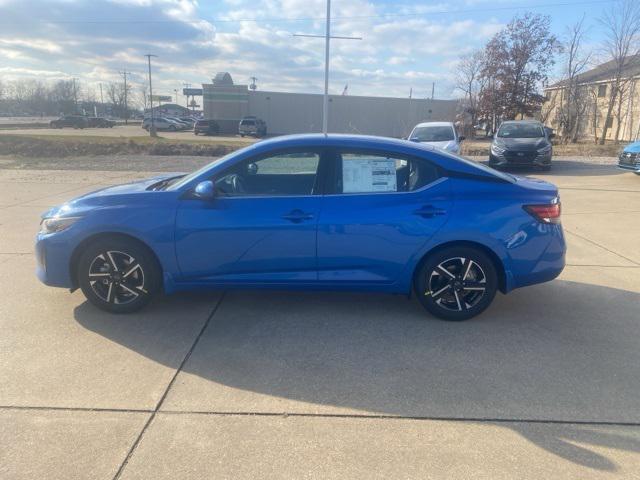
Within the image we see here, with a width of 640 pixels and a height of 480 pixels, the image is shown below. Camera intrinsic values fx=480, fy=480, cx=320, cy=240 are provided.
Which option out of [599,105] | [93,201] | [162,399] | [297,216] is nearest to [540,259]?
[297,216]

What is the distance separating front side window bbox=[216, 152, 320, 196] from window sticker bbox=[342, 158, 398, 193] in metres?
0.28

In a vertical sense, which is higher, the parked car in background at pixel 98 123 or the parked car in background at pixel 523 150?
the parked car in background at pixel 98 123

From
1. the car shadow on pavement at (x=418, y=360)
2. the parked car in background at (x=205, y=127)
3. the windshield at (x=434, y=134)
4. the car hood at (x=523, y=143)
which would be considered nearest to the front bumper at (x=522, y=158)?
the car hood at (x=523, y=143)

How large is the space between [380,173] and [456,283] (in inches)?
45.9

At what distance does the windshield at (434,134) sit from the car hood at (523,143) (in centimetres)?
184

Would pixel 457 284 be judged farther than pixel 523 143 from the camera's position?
No

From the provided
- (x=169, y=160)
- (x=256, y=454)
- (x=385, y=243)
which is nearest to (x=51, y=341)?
(x=256, y=454)

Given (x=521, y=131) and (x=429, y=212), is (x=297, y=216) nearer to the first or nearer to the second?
(x=429, y=212)

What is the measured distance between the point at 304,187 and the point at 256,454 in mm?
2294

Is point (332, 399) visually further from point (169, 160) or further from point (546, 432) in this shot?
point (169, 160)

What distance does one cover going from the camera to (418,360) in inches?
141

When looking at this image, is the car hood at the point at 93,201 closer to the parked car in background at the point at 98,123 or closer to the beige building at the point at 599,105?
the beige building at the point at 599,105

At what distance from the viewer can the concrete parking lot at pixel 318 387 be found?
8.38 feet

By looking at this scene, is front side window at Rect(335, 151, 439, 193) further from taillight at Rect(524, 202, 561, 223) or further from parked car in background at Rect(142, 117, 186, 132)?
parked car in background at Rect(142, 117, 186, 132)
